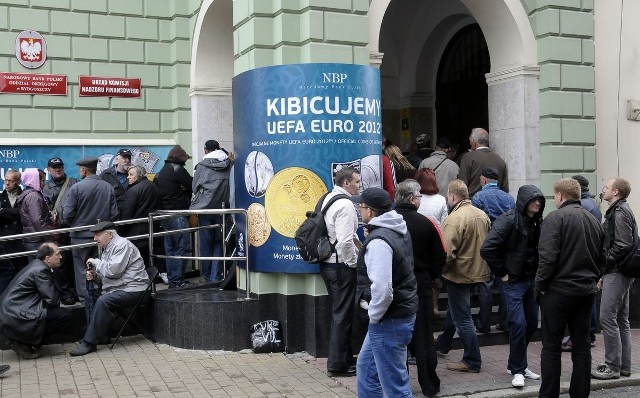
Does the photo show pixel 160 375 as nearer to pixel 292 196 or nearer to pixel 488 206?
pixel 292 196

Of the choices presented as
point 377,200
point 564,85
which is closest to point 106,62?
point 564,85

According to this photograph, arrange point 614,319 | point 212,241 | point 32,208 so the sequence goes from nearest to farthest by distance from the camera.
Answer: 1. point 614,319
2. point 32,208
3. point 212,241

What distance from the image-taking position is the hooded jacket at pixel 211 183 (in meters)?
9.91

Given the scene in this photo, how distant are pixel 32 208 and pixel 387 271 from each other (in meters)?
5.29

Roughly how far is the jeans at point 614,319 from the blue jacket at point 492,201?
1.39m

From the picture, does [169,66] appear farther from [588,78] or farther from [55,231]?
[588,78]

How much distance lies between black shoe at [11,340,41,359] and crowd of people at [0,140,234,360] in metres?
0.01

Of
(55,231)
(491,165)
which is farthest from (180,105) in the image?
(491,165)

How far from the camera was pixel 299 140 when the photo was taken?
830cm

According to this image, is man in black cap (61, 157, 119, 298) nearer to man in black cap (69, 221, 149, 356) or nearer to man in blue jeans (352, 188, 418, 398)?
man in black cap (69, 221, 149, 356)

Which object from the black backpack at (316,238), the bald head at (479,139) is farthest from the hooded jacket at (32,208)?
the bald head at (479,139)

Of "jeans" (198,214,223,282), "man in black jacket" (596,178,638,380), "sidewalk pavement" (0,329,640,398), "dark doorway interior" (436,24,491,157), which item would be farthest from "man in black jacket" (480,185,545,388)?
"dark doorway interior" (436,24,491,157)

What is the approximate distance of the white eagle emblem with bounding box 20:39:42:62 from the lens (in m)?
11.4

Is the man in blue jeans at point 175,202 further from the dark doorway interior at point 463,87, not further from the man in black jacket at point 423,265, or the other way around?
the dark doorway interior at point 463,87
